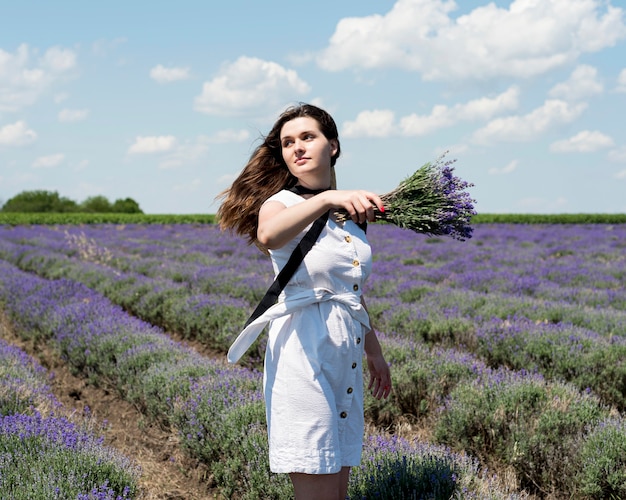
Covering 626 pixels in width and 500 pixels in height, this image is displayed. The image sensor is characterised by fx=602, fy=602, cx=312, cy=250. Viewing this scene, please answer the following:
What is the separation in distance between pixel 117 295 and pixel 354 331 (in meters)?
8.32

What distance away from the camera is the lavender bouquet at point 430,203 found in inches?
92.6

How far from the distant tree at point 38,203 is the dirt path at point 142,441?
70027 millimetres

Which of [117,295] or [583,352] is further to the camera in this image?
[117,295]

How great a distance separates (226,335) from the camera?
6953mm

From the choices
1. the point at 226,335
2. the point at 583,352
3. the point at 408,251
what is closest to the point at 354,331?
the point at 583,352

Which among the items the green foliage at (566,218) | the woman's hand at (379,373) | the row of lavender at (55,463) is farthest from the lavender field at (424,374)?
the green foliage at (566,218)

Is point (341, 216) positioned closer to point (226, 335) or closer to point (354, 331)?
point (354, 331)

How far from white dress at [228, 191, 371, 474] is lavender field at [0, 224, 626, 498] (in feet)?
3.36

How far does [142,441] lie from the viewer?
5098 millimetres

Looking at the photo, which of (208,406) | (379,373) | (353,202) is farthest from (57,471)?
(353,202)

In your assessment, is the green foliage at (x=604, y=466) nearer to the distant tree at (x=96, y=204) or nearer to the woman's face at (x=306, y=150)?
the woman's face at (x=306, y=150)

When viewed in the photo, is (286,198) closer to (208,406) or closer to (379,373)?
(379,373)

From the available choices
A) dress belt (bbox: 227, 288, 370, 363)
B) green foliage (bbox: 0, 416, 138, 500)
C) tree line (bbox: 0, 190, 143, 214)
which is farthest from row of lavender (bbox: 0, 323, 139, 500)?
tree line (bbox: 0, 190, 143, 214)

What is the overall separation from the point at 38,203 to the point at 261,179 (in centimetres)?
7621
